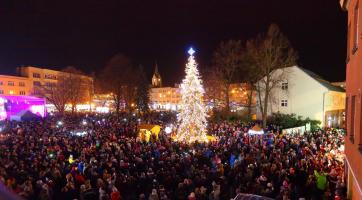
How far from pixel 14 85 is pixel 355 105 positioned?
235 feet

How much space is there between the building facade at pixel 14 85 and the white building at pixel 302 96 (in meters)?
55.3

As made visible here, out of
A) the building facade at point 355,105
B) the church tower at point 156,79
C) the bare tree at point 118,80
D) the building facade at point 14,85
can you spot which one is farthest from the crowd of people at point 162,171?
the church tower at point 156,79

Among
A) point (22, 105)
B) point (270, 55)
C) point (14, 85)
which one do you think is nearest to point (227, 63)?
point (270, 55)

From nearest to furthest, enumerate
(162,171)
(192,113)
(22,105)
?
1. (162,171)
2. (192,113)
3. (22,105)

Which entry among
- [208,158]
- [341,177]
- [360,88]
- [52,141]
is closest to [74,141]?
[52,141]

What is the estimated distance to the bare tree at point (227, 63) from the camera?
35.7 m

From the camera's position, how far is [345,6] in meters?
12.8

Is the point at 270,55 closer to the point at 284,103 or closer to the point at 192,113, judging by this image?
the point at 284,103

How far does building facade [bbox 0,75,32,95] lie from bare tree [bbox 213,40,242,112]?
50.0m

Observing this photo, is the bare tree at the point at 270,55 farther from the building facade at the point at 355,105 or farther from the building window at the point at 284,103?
the building facade at the point at 355,105

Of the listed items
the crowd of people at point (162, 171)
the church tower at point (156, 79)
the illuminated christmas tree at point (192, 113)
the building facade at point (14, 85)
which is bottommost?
the crowd of people at point (162, 171)

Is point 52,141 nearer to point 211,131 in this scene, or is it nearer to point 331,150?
point 211,131

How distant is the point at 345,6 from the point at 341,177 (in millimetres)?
7301

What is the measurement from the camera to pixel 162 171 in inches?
513
